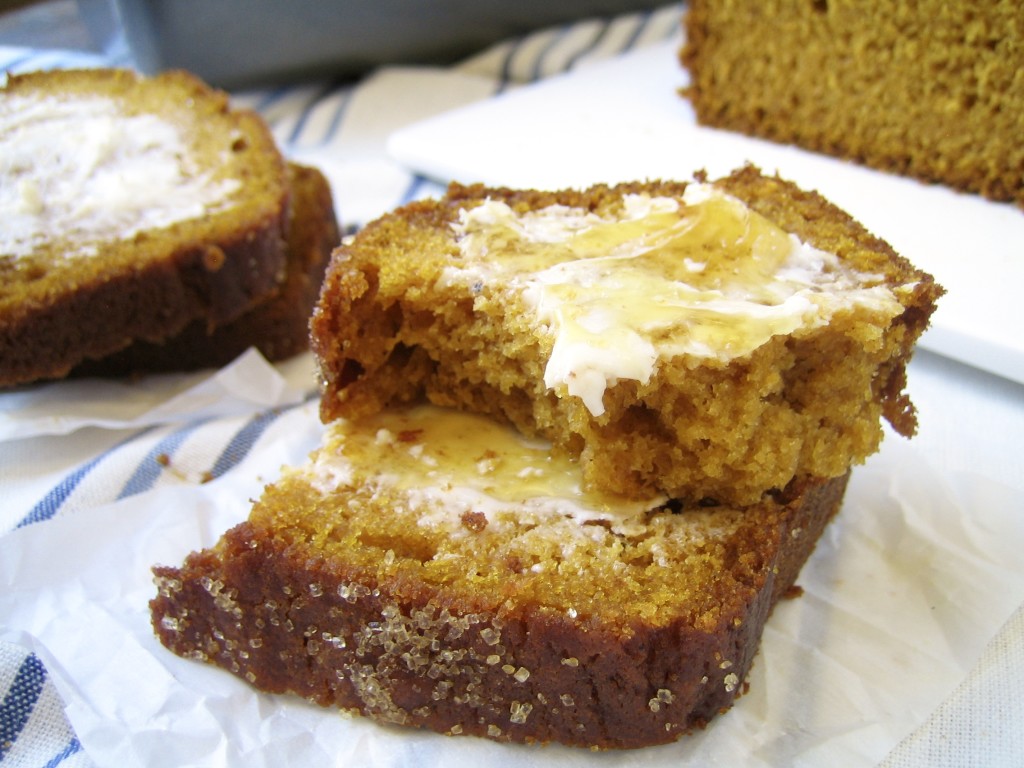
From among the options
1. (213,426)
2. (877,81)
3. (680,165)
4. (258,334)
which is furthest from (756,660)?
(877,81)

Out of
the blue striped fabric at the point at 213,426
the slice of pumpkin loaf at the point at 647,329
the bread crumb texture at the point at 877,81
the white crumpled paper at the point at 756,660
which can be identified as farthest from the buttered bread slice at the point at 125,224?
the bread crumb texture at the point at 877,81

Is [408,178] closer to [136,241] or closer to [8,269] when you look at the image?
[136,241]

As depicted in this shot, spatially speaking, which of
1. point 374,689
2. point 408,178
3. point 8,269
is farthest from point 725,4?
point 374,689

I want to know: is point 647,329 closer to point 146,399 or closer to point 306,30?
point 146,399

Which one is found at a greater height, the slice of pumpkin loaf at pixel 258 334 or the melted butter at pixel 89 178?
the melted butter at pixel 89 178

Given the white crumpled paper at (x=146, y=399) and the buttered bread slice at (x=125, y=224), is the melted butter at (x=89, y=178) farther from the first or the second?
the white crumpled paper at (x=146, y=399)

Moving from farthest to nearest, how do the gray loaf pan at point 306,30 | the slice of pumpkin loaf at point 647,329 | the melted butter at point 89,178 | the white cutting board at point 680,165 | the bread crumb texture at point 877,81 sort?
the gray loaf pan at point 306,30 → the bread crumb texture at point 877,81 → the melted butter at point 89,178 → the white cutting board at point 680,165 → the slice of pumpkin loaf at point 647,329

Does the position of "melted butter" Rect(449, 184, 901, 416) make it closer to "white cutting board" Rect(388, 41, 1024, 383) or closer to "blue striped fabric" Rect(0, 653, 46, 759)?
"white cutting board" Rect(388, 41, 1024, 383)
